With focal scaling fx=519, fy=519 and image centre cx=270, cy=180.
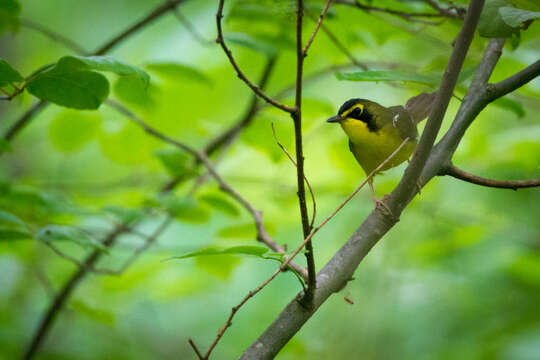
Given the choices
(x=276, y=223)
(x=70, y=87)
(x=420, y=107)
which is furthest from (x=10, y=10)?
(x=276, y=223)

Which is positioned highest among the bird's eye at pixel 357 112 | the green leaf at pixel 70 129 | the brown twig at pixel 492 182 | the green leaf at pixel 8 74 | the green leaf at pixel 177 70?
the green leaf at pixel 70 129

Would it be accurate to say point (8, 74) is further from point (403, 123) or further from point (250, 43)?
point (403, 123)

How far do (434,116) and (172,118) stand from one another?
2.41m

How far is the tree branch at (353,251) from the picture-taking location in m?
1.07

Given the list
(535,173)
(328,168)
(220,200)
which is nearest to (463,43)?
(220,200)

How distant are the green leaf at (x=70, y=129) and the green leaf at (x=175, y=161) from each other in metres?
0.57

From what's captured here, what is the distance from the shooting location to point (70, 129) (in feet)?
9.23

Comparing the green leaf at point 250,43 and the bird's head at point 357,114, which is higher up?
the green leaf at point 250,43

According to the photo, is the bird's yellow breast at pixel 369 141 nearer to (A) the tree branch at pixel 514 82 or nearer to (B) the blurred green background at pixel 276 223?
(B) the blurred green background at pixel 276 223

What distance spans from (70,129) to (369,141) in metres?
1.63

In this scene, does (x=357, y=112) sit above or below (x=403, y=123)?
above

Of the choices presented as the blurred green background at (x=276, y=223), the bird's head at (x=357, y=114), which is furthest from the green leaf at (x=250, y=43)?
the bird's head at (x=357, y=114)

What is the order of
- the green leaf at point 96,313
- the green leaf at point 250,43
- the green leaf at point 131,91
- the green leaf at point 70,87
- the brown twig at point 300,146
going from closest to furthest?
the brown twig at point 300,146 < the green leaf at point 70,87 < the green leaf at point 250,43 < the green leaf at point 131,91 < the green leaf at point 96,313

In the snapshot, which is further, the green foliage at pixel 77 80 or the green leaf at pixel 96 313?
the green leaf at pixel 96 313
